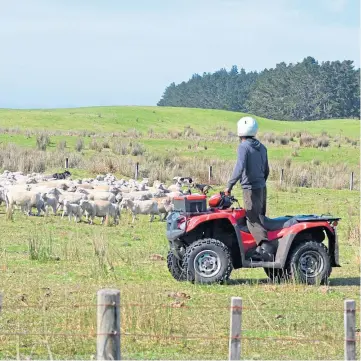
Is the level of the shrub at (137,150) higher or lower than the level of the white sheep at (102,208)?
higher

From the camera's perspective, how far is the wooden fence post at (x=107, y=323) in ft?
25.3

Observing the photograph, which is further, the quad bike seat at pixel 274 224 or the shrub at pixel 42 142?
the shrub at pixel 42 142

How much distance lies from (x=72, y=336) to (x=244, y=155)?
4.75m

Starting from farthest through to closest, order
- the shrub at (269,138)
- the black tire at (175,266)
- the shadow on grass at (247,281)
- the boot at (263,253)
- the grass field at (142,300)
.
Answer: the shrub at (269,138) → the black tire at (175,266) → the shadow on grass at (247,281) → the boot at (263,253) → the grass field at (142,300)

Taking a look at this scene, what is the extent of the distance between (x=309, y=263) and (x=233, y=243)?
45.9 inches

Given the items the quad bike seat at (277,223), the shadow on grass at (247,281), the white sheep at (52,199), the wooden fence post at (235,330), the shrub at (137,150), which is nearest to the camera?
the wooden fence post at (235,330)

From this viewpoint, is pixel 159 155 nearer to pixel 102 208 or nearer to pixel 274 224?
pixel 102 208

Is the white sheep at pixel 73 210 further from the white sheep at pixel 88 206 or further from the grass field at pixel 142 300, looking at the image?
the grass field at pixel 142 300

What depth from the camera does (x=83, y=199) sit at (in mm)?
25156

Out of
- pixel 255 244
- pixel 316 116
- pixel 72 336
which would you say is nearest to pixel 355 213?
pixel 255 244

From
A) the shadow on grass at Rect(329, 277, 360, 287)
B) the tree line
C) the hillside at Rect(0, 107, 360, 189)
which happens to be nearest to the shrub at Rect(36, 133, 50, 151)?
the hillside at Rect(0, 107, 360, 189)

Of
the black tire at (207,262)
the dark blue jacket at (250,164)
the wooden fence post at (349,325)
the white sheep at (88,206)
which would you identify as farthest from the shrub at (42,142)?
the wooden fence post at (349,325)

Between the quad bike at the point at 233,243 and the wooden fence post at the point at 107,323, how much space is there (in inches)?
261

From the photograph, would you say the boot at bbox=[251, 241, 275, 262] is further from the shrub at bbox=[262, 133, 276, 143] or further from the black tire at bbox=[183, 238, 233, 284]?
the shrub at bbox=[262, 133, 276, 143]
